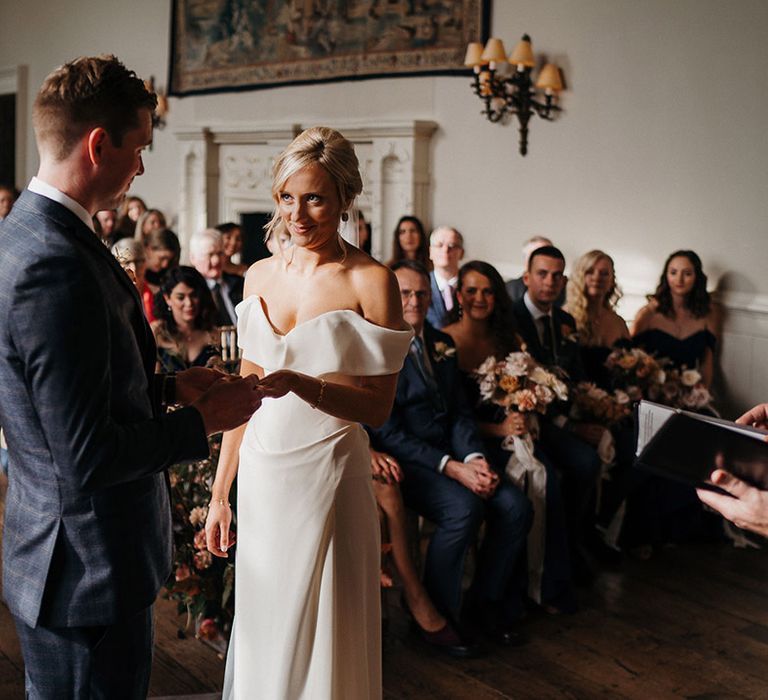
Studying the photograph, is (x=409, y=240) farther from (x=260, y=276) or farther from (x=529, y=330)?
(x=260, y=276)

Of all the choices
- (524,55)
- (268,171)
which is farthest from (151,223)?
(524,55)

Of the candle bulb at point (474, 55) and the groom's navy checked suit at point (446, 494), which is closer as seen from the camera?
the groom's navy checked suit at point (446, 494)

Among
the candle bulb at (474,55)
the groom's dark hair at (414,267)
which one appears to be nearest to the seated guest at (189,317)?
the groom's dark hair at (414,267)

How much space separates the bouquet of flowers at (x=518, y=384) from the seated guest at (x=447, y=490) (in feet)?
0.74

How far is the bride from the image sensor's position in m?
2.31

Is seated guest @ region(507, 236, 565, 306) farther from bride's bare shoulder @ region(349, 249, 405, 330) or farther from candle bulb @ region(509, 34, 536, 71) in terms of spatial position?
bride's bare shoulder @ region(349, 249, 405, 330)

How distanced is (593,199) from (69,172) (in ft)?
19.2

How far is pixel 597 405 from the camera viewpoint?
15.7 ft

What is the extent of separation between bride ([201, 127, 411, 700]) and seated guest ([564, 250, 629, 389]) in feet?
10.5

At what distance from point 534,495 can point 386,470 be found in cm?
80

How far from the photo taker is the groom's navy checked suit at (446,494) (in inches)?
151

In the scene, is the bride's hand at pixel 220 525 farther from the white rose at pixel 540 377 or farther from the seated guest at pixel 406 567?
the white rose at pixel 540 377

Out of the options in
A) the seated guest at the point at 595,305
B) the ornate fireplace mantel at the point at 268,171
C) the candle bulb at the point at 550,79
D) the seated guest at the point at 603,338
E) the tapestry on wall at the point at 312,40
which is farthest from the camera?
the ornate fireplace mantel at the point at 268,171

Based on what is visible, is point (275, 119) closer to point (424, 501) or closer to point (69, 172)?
point (424, 501)
